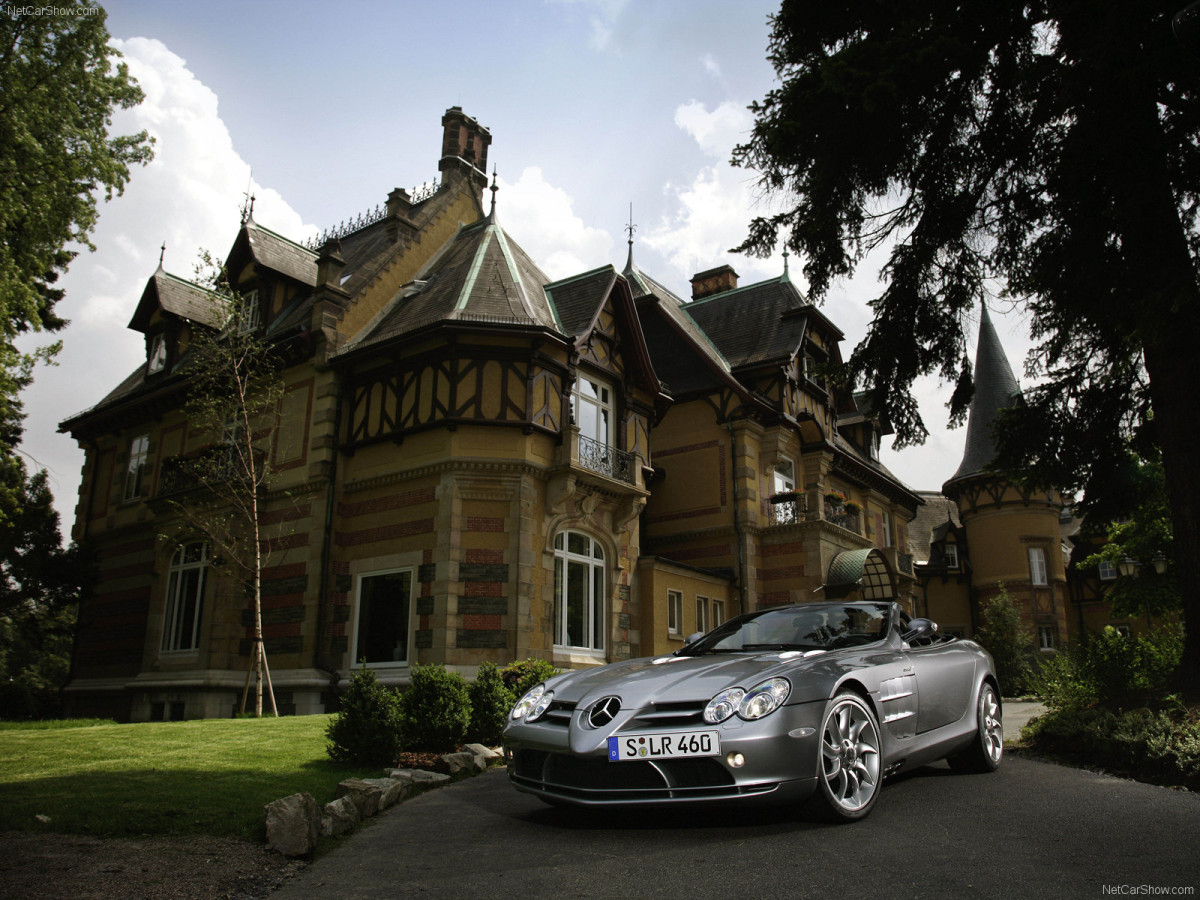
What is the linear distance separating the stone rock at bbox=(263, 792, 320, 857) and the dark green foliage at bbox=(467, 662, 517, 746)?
448 cm

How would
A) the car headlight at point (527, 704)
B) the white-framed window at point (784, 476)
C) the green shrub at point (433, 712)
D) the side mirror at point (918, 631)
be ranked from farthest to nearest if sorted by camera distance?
the white-framed window at point (784, 476) < the green shrub at point (433, 712) < the side mirror at point (918, 631) < the car headlight at point (527, 704)

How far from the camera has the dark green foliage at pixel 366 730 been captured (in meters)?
8.25

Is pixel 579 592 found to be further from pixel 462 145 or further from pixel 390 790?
pixel 462 145

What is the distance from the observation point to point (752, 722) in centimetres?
497

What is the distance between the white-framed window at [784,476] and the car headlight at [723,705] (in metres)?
19.7

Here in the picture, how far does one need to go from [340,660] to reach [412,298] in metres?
8.21

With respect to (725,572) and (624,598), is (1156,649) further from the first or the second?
(725,572)

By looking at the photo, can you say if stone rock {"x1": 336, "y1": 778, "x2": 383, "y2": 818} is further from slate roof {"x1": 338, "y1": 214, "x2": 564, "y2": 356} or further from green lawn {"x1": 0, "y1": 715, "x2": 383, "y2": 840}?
slate roof {"x1": 338, "y1": 214, "x2": 564, "y2": 356}

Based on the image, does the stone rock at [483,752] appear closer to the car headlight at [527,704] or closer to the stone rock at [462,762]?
the stone rock at [462,762]

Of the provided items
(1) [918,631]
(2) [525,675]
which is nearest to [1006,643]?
(2) [525,675]

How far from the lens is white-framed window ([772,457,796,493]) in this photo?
24766 millimetres

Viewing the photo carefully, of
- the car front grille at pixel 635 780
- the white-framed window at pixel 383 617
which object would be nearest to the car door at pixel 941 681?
the car front grille at pixel 635 780

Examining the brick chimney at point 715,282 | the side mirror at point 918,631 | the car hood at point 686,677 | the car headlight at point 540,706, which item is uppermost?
the brick chimney at point 715,282

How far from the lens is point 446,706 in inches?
372
